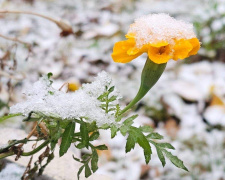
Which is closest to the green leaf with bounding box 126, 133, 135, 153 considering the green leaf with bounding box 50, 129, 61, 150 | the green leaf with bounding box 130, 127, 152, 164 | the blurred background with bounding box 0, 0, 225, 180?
the green leaf with bounding box 130, 127, 152, 164

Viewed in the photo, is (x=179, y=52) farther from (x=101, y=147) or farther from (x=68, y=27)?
(x=68, y=27)

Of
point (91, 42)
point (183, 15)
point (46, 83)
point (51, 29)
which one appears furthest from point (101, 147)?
point (183, 15)

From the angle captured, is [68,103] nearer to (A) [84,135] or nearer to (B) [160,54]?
(A) [84,135]

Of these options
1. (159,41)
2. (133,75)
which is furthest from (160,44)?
(133,75)

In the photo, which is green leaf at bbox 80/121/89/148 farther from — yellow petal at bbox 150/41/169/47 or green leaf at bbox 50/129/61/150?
yellow petal at bbox 150/41/169/47

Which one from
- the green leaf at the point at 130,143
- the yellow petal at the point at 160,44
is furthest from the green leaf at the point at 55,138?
the yellow petal at the point at 160,44
